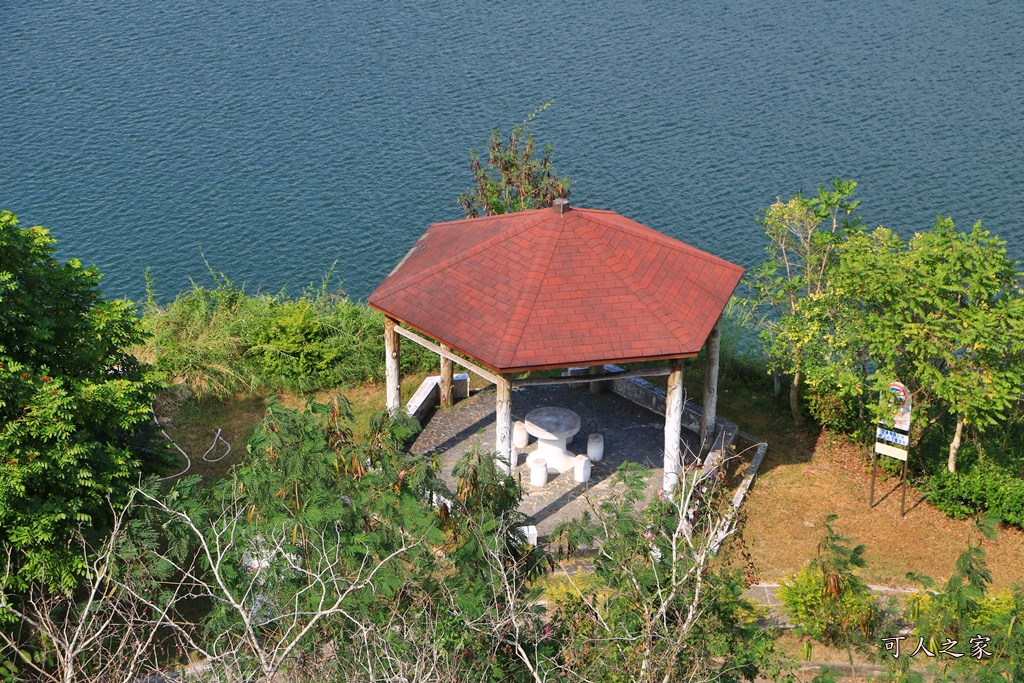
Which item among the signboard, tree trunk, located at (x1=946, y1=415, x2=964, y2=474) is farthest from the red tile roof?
tree trunk, located at (x1=946, y1=415, x2=964, y2=474)

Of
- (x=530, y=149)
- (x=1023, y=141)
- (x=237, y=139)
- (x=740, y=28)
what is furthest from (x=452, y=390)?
(x=740, y=28)

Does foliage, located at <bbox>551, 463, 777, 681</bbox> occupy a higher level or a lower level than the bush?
higher

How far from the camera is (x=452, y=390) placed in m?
20.5

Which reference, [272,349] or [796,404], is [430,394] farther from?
[796,404]

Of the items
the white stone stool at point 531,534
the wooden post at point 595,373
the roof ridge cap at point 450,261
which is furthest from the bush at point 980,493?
the roof ridge cap at point 450,261

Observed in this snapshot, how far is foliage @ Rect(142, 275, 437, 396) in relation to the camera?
21266mm

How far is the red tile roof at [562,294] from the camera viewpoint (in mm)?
16203

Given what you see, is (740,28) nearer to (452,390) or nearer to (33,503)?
(452,390)

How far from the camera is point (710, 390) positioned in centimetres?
1845

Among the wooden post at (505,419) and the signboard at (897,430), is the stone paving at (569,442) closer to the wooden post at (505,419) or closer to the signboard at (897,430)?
the wooden post at (505,419)

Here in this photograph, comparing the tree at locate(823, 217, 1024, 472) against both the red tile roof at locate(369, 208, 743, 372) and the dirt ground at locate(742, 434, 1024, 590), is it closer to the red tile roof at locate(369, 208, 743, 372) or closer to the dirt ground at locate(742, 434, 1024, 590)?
the dirt ground at locate(742, 434, 1024, 590)

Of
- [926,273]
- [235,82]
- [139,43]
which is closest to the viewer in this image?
[926,273]

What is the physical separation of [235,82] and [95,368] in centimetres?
2668

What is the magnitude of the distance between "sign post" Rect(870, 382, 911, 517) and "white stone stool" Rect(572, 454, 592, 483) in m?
4.32
